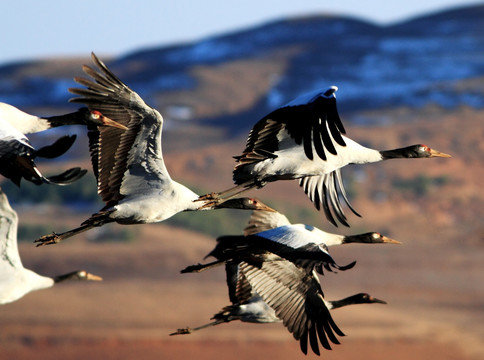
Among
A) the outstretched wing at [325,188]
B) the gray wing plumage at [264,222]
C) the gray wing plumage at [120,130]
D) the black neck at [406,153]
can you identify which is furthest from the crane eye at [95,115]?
the black neck at [406,153]

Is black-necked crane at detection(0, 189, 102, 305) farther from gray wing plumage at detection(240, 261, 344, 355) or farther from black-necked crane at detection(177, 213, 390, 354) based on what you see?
gray wing plumage at detection(240, 261, 344, 355)

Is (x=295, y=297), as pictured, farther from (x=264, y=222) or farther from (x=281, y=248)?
(x=264, y=222)

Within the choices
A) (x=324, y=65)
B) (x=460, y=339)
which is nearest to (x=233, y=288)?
(x=460, y=339)

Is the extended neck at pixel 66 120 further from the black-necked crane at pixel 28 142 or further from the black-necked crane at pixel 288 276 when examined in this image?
the black-necked crane at pixel 288 276

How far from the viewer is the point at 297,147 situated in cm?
1279

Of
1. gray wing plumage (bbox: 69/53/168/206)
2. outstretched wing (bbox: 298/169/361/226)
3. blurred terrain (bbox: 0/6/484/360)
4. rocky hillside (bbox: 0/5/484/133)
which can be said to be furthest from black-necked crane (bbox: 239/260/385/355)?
rocky hillside (bbox: 0/5/484/133)

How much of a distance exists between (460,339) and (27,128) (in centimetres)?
2887

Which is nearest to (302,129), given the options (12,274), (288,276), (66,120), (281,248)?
(281,248)

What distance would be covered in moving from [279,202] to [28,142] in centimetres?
4733

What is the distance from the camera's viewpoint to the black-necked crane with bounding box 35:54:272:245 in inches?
448

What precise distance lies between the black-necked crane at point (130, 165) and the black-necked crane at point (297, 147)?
58 cm

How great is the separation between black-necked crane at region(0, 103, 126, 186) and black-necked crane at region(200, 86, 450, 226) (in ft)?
A: 5.98

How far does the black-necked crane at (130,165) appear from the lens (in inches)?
448

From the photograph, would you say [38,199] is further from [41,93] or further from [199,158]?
[41,93]
